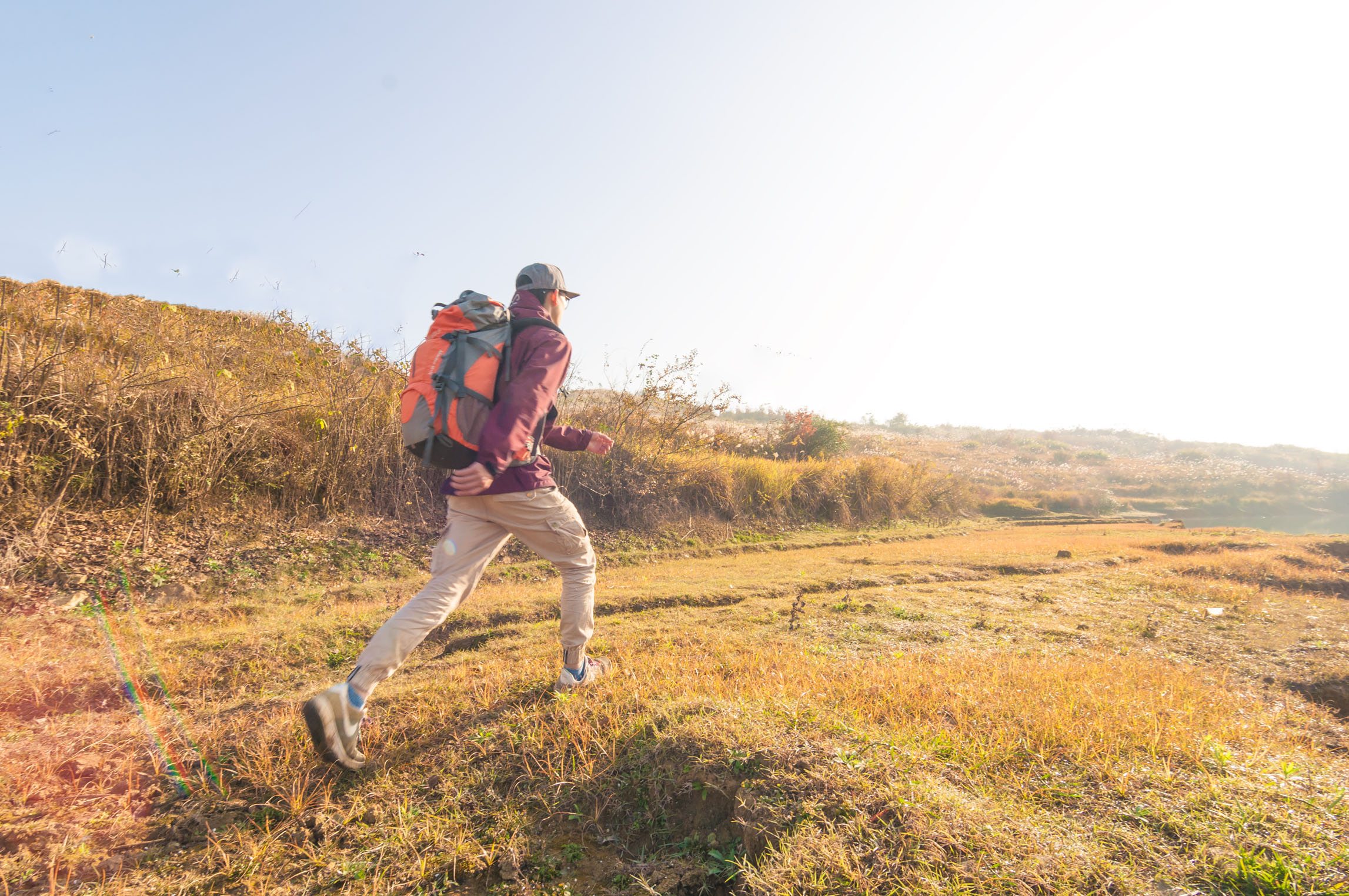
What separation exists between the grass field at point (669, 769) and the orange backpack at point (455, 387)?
1.49 meters

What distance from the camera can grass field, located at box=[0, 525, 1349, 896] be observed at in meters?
1.96

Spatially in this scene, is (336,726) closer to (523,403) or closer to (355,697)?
(355,697)

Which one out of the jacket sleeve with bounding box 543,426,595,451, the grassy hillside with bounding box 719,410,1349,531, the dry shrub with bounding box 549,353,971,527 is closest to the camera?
the jacket sleeve with bounding box 543,426,595,451

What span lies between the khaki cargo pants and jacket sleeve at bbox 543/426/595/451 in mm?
533

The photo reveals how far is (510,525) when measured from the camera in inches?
120

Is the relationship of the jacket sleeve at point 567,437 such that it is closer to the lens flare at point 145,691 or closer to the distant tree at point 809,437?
the lens flare at point 145,691

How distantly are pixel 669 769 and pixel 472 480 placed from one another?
1660mm

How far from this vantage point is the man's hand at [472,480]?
8.89ft

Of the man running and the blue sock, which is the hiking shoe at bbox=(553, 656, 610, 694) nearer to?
the man running

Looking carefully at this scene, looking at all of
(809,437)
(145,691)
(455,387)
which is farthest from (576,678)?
(809,437)

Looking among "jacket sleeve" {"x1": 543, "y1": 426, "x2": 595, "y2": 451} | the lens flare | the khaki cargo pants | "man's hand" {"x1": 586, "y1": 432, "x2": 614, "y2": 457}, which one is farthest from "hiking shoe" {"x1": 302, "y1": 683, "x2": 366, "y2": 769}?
"man's hand" {"x1": 586, "y1": 432, "x2": 614, "y2": 457}

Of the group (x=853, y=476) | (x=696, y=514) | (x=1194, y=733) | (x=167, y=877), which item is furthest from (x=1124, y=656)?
(x=853, y=476)

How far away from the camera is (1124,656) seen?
5.04 metres

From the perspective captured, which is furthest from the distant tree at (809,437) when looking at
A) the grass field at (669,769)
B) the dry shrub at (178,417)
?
the grass field at (669,769)
